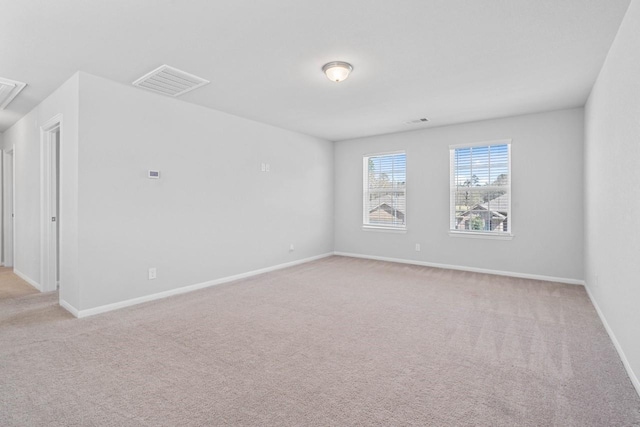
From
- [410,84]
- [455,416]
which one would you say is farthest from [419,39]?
[455,416]

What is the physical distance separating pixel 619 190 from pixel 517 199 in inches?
101

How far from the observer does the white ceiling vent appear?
3428 mm

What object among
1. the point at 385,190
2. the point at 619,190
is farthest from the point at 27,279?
the point at 619,190

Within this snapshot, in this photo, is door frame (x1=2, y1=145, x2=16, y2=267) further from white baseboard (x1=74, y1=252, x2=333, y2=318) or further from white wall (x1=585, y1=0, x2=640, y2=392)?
white wall (x1=585, y1=0, x2=640, y2=392)

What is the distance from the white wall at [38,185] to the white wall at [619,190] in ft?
15.0

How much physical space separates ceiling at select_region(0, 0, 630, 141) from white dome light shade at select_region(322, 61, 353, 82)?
7 cm

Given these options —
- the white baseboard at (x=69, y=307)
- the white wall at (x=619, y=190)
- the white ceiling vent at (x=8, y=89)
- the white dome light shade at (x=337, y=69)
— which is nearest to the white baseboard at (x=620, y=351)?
the white wall at (x=619, y=190)

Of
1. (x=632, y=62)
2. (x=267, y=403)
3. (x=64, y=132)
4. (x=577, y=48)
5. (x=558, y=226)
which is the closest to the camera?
(x=267, y=403)

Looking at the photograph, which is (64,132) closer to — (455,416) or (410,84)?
(410,84)

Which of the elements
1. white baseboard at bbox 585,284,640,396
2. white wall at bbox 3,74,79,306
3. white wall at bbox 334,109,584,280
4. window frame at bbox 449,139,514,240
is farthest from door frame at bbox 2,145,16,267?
white baseboard at bbox 585,284,640,396

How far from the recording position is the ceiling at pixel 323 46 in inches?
87.6

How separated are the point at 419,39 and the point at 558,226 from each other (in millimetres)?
3658

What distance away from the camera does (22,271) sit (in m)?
4.87

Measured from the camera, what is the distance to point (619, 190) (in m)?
2.48
